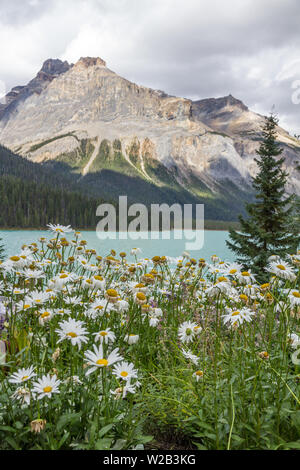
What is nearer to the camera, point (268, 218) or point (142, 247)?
point (268, 218)

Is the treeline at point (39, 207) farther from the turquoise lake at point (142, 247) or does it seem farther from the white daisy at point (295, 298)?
the white daisy at point (295, 298)

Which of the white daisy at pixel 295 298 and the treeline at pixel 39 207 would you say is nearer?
the white daisy at pixel 295 298

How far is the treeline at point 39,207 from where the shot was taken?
93.1 metres

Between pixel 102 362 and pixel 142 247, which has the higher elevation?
pixel 102 362

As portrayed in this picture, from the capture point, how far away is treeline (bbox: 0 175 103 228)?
9312cm

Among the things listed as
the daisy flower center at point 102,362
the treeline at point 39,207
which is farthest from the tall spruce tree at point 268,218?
the treeline at point 39,207

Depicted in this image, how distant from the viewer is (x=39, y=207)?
100750mm

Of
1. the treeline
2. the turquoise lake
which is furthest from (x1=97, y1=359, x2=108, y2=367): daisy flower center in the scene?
the treeline

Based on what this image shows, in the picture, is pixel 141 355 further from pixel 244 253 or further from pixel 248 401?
pixel 244 253

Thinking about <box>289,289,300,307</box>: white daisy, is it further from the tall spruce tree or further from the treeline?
the treeline

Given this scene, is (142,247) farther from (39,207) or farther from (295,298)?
(39,207)

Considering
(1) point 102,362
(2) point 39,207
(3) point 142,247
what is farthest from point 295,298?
(2) point 39,207

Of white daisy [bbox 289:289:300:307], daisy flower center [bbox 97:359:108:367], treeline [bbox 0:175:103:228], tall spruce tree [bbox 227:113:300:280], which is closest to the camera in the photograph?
daisy flower center [bbox 97:359:108:367]
